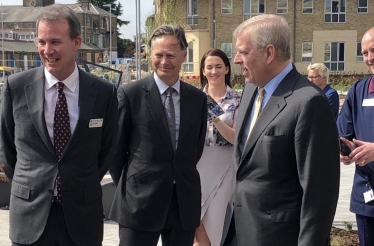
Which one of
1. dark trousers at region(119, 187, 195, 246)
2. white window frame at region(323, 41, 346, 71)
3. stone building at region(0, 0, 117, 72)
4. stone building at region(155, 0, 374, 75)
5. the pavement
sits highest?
stone building at region(0, 0, 117, 72)

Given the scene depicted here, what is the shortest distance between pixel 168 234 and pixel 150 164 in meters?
0.55

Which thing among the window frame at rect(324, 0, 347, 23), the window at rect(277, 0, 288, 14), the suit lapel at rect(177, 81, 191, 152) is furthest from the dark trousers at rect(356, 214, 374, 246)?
the window frame at rect(324, 0, 347, 23)

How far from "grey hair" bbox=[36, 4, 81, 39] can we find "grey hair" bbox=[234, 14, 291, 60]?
3.64 ft

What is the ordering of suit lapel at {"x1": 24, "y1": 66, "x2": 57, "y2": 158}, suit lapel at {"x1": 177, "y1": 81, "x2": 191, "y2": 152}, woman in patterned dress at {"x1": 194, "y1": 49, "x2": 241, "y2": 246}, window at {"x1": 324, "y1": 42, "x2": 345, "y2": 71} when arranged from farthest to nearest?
window at {"x1": 324, "y1": 42, "x2": 345, "y2": 71}
woman in patterned dress at {"x1": 194, "y1": 49, "x2": 241, "y2": 246}
suit lapel at {"x1": 177, "y1": 81, "x2": 191, "y2": 152}
suit lapel at {"x1": 24, "y1": 66, "x2": 57, "y2": 158}

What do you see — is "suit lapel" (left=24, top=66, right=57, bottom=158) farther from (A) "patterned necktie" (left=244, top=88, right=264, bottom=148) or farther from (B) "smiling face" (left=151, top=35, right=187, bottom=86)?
(A) "patterned necktie" (left=244, top=88, right=264, bottom=148)

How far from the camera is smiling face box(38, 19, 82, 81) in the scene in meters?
3.60

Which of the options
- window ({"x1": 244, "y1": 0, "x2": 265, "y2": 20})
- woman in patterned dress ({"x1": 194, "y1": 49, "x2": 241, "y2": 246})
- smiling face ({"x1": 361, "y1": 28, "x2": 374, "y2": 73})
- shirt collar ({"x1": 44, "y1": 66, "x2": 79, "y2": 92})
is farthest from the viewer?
window ({"x1": 244, "y1": 0, "x2": 265, "y2": 20})

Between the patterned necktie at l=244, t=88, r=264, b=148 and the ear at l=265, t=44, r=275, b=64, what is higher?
the ear at l=265, t=44, r=275, b=64

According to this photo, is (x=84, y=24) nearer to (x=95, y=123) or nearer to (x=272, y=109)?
(x=95, y=123)

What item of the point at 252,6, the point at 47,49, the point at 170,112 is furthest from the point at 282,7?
the point at 47,49

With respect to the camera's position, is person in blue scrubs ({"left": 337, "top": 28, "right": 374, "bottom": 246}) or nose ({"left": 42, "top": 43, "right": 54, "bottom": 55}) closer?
nose ({"left": 42, "top": 43, "right": 54, "bottom": 55})

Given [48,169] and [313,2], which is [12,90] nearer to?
[48,169]

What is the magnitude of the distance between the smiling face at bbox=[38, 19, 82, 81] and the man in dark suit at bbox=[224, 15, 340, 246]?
1.05 m

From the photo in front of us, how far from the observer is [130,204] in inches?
165
